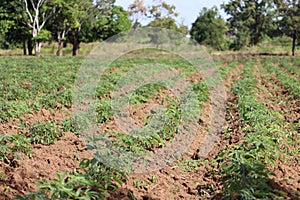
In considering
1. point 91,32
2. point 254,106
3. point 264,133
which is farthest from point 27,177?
point 91,32

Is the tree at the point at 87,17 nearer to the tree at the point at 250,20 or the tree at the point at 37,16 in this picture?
the tree at the point at 37,16

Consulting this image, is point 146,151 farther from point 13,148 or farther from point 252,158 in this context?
point 13,148

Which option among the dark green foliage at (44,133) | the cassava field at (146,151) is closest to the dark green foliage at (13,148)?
the cassava field at (146,151)

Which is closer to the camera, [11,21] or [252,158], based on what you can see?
[252,158]

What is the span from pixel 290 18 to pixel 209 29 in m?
12.2

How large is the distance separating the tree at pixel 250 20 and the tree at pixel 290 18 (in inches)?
284

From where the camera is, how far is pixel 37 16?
3544 centimetres

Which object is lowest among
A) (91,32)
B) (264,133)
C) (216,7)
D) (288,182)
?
(288,182)

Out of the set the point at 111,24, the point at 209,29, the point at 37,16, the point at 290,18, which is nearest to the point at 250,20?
the point at 209,29

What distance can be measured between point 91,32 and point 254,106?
120ft

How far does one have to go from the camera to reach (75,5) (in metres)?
37.0

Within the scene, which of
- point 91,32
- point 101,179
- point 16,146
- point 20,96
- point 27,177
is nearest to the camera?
point 101,179

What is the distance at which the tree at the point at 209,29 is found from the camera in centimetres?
4806

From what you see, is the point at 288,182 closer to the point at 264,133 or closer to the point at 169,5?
the point at 264,133
